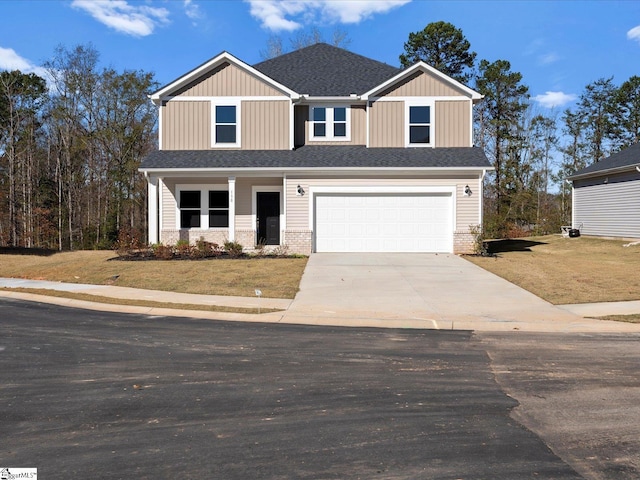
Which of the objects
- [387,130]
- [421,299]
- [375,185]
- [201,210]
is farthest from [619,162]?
[201,210]

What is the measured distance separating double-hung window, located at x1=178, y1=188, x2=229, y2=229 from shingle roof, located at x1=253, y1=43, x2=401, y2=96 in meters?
6.38

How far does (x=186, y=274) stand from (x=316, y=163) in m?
7.71

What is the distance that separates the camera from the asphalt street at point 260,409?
3.91 metres

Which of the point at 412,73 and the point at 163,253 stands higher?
the point at 412,73

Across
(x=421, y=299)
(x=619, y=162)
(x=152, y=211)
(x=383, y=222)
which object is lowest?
(x=421, y=299)

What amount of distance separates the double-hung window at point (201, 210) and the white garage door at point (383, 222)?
4.48 m

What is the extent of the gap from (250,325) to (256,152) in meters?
13.6

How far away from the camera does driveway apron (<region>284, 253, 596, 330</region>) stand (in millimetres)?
10242

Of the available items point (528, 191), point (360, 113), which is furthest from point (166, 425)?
point (528, 191)

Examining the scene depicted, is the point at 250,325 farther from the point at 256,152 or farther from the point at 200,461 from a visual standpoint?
the point at 256,152

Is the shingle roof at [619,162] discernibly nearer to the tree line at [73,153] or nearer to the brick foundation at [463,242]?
the brick foundation at [463,242]

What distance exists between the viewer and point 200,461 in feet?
12.9

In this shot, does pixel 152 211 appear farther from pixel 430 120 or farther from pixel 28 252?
pixel 430 120

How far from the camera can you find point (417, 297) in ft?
40.7
